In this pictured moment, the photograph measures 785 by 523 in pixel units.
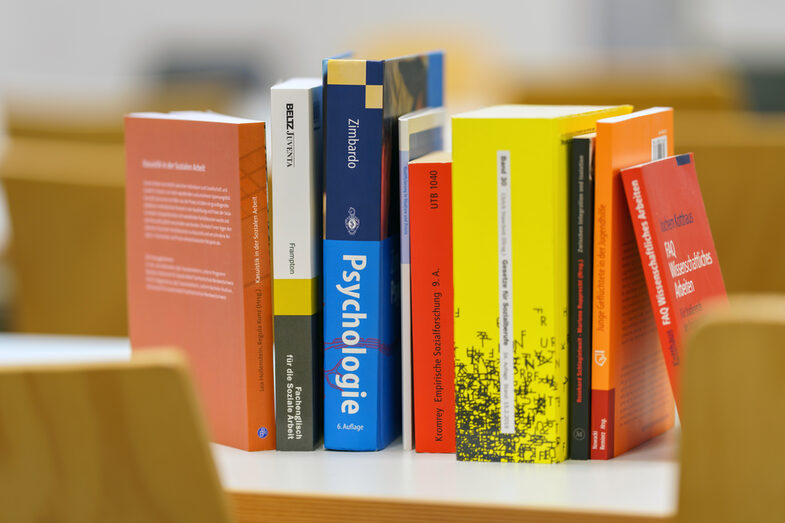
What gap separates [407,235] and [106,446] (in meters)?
0.45

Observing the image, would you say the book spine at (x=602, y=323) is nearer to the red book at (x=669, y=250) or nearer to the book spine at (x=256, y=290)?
the red book at (x=669, y=250)

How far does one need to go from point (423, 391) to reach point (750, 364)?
0.48 metres

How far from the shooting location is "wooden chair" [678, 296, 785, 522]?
2.24ft

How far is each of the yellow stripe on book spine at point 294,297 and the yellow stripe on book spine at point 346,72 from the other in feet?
0.67

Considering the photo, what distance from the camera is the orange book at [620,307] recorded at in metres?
1.03

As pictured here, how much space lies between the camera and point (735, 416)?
28.1 inches

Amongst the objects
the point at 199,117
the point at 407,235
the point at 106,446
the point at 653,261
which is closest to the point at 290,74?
the point at 199,117

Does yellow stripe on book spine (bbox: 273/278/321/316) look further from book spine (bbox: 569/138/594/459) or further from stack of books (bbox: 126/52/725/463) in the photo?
book spine (bbox: 569/138/594/459)

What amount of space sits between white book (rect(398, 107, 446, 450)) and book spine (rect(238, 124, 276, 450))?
Result: 142 mm

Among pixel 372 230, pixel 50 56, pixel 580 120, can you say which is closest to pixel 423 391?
pixel 372 230

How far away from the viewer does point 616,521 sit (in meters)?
0.92

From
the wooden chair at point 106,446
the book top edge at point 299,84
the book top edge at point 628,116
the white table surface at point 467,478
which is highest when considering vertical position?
the book top edge at point 299,84

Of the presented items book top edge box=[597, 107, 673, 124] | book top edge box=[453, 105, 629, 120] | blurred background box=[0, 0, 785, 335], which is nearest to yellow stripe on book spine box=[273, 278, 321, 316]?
book top edge box=[453, 105, 629, 120]

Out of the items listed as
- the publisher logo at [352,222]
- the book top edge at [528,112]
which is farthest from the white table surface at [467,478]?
the book top edge at [528,112]
